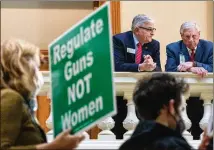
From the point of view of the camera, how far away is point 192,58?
12.2 ft

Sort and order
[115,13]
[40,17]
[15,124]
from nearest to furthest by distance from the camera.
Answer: [15,124] → [115,13] → [40,17]

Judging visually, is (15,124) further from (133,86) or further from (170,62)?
(170,62)

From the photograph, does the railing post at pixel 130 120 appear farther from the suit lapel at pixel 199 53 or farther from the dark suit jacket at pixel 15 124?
the dark suit jacket at pixel 15 124

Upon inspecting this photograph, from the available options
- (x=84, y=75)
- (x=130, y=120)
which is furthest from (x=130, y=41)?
(x=84, y=75)

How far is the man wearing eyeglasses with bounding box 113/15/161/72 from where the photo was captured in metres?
3.40

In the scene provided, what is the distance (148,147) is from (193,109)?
4.42 ft

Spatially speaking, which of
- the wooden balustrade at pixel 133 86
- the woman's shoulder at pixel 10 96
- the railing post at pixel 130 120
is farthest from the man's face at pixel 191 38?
the woman's shoulder at pixel 10 96

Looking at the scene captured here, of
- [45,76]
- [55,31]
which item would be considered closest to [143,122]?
[45,76]

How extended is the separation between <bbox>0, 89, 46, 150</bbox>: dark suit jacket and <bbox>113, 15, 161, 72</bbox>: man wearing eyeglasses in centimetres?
138

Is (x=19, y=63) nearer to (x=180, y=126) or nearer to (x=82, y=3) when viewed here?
(x=180, y=126)

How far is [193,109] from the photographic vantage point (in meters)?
3.39

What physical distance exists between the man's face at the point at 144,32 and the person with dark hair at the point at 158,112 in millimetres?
1534

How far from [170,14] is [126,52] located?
2.13m

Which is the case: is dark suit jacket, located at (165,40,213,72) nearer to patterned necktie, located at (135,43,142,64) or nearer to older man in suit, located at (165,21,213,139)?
older man in suit, located at (165,21,213,139)
